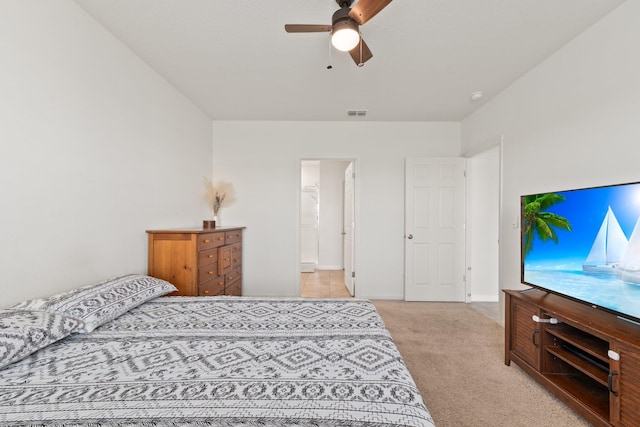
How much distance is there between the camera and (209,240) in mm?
2902

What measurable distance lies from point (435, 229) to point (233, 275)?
2883mm

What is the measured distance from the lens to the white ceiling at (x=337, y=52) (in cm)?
195

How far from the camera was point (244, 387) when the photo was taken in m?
0.98

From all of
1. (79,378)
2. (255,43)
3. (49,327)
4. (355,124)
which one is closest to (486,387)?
(79,378)

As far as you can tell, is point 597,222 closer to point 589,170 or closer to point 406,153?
point 589,170

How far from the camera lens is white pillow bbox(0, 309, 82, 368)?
111 cm

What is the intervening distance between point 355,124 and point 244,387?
3922 millimetres

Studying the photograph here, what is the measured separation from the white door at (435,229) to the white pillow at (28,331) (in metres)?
3.78

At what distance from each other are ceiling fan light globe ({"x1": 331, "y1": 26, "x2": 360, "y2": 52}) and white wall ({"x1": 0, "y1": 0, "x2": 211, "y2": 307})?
1742 millimetres

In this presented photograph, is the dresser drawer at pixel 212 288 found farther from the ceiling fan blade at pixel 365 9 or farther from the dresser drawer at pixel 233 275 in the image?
the ceiling fan blade at pixel 365 9

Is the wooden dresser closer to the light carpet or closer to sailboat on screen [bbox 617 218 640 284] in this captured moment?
the light carpet

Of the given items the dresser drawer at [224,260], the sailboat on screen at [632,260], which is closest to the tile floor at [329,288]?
the dresser drawer at [224,260]

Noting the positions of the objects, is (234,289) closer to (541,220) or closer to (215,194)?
(215,194)

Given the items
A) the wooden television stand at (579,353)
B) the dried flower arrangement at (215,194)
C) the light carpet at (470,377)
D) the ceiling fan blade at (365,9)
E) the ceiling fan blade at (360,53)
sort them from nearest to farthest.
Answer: the wooden television stand at (579,353) → the ceiling fan blade at (365,9) → the light carpet at (470,377) → the ceiling fan blade at (360,53) → the dried flower arrangement at (215,194)
